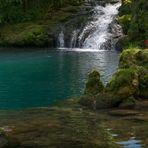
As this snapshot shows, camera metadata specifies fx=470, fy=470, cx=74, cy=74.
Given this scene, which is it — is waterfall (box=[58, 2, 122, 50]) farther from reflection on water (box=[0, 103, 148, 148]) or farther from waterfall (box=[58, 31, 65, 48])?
reflection on water (box=[0, 103, 148, 148])

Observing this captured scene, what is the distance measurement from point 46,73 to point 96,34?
24288 millimetres

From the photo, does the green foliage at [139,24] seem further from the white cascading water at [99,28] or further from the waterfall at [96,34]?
the white cascading water at [99,28]

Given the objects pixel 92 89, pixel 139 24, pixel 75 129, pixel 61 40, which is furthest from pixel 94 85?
pixel 61 40

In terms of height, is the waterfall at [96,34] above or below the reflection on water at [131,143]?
above

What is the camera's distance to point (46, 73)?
143ft

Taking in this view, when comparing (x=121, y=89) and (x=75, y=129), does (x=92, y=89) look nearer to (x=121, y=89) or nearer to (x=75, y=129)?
(x=121, y=89)

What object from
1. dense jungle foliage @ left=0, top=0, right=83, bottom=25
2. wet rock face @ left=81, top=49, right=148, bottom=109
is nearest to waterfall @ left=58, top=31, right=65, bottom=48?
dense jungle foliage @ left=0, top=0, right=83, bottom=25

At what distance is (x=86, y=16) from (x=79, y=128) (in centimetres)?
5192

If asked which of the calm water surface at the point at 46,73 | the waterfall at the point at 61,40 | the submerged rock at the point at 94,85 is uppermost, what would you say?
the waterfall at the point at 61,40

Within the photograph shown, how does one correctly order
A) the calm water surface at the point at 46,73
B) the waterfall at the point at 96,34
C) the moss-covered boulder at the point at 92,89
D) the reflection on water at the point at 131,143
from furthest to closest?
the waterfall at the point at 96,34 < the calm water surface at the point at 46,73 < the moss-covered boulder at the point at 92,89 < the reflection on water at the point at 131,143

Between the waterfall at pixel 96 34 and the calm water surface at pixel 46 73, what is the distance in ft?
11.9

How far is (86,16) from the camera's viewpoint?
6994cm

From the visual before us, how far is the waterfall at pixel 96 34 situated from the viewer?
64.3 meters

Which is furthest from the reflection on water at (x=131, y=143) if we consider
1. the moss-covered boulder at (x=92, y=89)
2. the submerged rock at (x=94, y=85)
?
the submerged rock at (x=94, y=85)
